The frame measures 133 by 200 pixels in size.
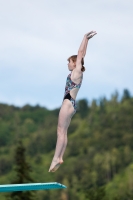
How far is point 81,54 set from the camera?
1557 centimetres

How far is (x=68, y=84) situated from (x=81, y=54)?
55cm

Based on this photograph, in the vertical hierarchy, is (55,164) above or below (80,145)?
below

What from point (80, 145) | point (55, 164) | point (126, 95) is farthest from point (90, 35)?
point (126, 95)

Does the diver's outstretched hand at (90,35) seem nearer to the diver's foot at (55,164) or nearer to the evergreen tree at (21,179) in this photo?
the diver's foot at (55,164)

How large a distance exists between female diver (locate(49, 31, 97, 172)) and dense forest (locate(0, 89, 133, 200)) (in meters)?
90.9

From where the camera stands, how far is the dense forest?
411 ft

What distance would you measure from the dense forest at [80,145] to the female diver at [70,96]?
298ft

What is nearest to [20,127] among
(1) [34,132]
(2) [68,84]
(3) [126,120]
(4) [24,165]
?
(1) [34,132]

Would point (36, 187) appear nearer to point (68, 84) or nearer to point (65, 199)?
point (68, 84)

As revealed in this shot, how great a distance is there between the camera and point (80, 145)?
149m

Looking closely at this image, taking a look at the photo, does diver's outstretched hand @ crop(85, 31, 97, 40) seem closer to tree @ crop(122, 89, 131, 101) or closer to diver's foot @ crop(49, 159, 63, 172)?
diver's foot @ crop(49, 159, 63, 172)

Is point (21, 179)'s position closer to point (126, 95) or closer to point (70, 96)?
point (70, 96)

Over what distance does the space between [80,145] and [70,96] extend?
13315 centimetres

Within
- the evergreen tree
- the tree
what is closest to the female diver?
the evergreen tree
